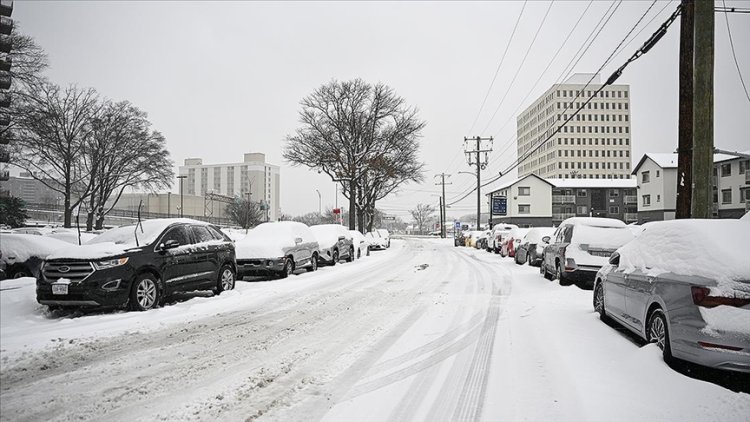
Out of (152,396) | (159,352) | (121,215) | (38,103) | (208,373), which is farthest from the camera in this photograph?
(121,215)

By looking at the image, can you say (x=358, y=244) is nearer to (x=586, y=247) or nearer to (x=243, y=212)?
(x=243, y=212)

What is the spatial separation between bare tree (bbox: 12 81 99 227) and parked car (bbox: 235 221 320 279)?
9.23 m

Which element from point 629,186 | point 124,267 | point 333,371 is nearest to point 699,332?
point 333,371

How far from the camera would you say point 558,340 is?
20.6 feet

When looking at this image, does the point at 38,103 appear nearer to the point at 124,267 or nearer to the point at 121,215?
the point at 121,215

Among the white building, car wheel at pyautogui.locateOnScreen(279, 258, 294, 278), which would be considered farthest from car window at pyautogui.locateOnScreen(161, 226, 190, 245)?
the white building

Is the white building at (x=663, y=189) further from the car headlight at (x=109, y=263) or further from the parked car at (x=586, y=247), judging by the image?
the car headlight at (x=109, y=263)

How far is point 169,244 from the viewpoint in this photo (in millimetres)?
8297

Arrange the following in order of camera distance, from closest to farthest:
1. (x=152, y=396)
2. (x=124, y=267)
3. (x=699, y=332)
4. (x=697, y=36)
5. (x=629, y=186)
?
(x=152, y=396), (x=699, y=332), (x=124, y=267), (x=697, y=36), (x=629, y=186)

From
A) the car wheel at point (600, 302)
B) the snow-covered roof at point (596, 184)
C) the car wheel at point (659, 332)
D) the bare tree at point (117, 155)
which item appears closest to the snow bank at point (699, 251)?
the car wheel at point (659, 332)

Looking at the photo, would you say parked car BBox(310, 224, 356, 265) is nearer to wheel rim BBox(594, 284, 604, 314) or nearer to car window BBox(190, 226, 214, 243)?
car window BBox(190, 226, 214, 243)

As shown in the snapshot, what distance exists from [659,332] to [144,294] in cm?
753

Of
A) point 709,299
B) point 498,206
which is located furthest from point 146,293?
point 498,206

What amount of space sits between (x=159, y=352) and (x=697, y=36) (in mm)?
10390
